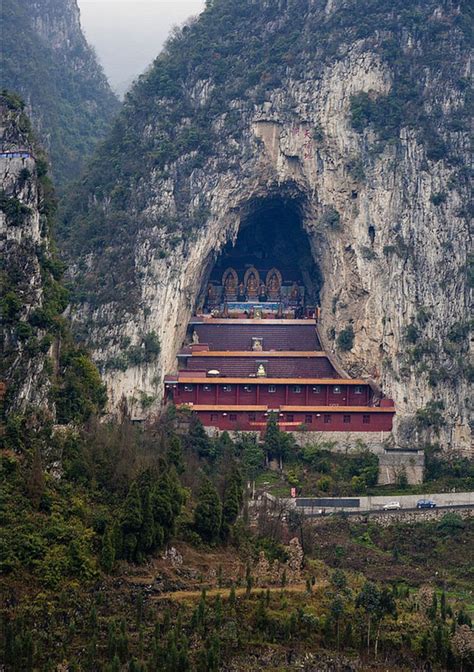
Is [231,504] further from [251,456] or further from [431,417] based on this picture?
[431,417]

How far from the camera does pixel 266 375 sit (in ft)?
166

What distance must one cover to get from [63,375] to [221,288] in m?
17.8

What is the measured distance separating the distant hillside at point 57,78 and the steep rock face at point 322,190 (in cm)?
890

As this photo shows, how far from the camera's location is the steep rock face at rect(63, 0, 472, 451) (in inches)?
1932

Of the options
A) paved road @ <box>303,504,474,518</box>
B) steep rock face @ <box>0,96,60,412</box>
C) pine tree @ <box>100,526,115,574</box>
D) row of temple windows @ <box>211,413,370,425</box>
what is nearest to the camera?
pine tree @ <box>100,526,115,574</box>

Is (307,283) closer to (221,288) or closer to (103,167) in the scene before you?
(221,288)

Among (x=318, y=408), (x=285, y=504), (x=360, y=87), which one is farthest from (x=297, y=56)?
(x=285, y=504)

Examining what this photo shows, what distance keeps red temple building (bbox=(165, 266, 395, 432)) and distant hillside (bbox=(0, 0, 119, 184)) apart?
34.0 ft

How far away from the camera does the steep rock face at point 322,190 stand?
49062 mm

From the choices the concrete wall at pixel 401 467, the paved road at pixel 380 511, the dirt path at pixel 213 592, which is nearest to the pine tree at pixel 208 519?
the dirt path at pixel 213 592

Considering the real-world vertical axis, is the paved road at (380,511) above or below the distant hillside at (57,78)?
below

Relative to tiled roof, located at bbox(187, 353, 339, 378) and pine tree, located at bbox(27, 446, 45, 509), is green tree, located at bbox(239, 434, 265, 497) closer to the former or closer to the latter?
tiled roof, located at bbox(187, 353, 339, 378)

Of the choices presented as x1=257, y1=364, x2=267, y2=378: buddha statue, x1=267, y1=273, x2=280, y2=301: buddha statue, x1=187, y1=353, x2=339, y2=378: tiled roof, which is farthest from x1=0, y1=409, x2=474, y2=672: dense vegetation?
x1=267, y1=273, x2=280, y2=301: buddha statue

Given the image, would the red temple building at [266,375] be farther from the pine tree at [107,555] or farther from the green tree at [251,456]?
the pine tree at [107,555]
